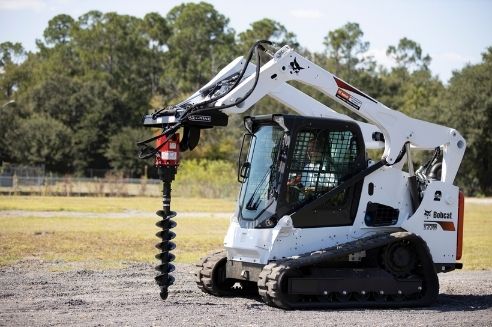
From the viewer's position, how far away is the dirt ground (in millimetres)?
11555

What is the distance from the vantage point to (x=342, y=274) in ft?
43.1

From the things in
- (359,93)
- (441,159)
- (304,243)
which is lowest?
(304,243)

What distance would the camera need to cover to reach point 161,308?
1262cm

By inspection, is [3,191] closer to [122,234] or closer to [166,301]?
[122,234]

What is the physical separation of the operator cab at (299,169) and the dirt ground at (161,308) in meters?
1.50

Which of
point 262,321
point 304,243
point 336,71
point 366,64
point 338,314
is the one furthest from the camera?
point 366,64

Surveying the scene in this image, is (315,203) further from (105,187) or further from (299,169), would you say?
(105,187)

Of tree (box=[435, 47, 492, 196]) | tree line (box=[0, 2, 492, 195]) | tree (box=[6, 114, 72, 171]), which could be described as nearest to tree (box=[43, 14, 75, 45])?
tree line (box=[0, 2, 492, 195])

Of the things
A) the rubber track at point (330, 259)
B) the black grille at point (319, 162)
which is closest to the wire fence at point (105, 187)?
the black grille at point (319, 162)

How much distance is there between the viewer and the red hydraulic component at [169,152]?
12805 millimetres

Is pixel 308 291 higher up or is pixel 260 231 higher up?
pixel 260 231

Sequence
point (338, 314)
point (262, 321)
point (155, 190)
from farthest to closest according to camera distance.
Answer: point (155, 190)
point (338, 314)
point (262, 321)

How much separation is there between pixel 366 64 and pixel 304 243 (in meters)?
99.3

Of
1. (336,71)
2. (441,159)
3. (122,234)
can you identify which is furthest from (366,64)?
(441,159)
